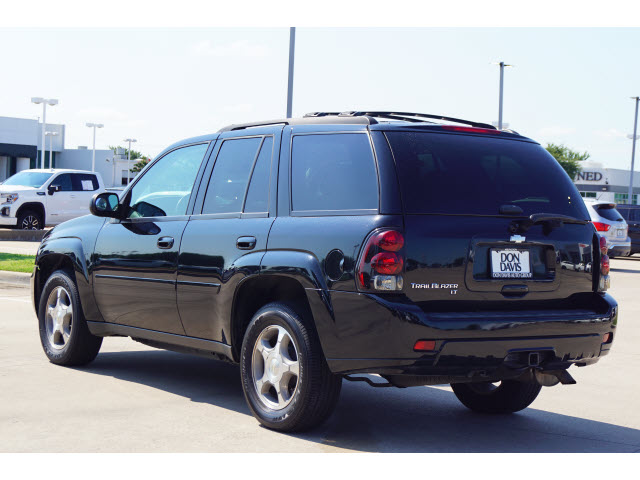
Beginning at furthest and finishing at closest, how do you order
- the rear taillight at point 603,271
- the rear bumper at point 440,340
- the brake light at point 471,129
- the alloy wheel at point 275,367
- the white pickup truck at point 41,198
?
the white pickup truck at point 41,198
the rear taillight at point 603,271
the brake light at point 471,129
the alloy wheel at point 275,367
the rear bumper at point 440,340

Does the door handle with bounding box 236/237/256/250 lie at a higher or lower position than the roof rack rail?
lower

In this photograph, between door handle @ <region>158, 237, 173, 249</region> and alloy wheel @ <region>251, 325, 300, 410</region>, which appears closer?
alloy wheel @ <region>251, 325, 300, 410</region>

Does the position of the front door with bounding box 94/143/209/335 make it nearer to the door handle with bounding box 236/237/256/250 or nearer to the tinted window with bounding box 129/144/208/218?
the tinted window with bounding box 129/144/208/218

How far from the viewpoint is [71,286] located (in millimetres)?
7801

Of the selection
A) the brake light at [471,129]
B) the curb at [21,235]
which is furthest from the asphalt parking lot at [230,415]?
the curb at [21,235]

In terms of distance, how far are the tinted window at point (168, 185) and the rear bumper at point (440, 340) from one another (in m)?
2.06

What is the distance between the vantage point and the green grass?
52.6ft

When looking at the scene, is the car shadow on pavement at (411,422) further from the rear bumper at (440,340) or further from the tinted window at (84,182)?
the tinted window at (84,182)

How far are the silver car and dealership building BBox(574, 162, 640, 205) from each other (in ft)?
244

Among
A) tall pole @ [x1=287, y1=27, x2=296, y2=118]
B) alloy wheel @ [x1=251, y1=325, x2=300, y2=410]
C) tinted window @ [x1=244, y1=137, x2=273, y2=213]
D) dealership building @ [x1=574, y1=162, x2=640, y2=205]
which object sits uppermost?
dealership building @ [x1=574, y1=162, x2=640, y2=205]

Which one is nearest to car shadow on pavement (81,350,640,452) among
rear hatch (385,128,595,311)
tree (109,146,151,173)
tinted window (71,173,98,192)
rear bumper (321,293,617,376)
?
rear bumper (321,293,617,376)

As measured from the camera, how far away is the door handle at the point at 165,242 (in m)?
6.77
